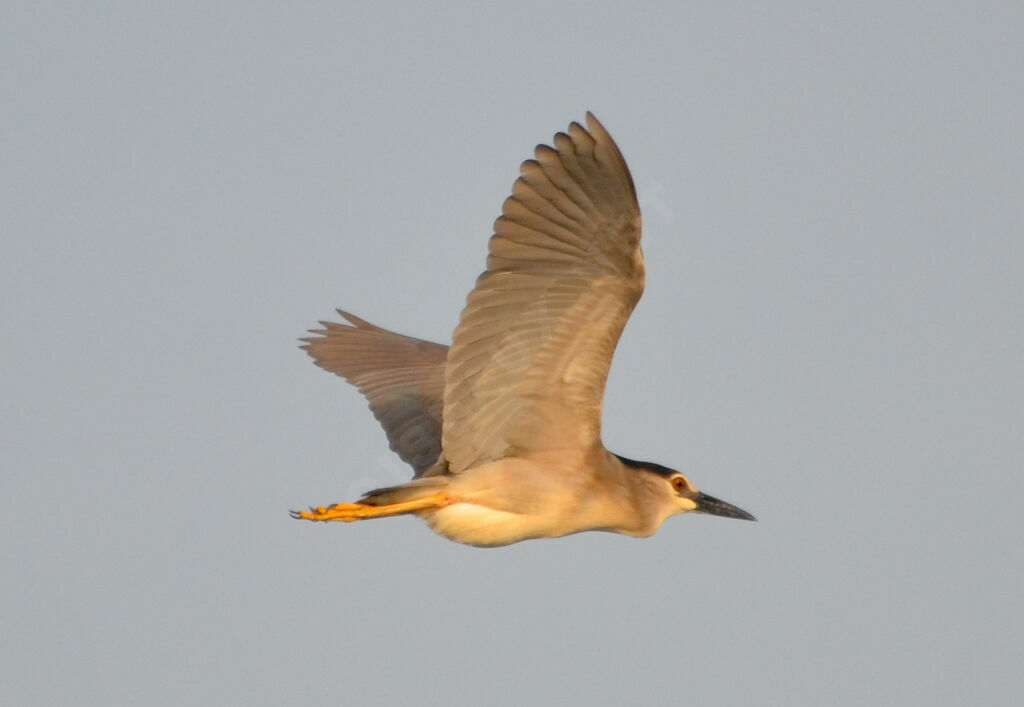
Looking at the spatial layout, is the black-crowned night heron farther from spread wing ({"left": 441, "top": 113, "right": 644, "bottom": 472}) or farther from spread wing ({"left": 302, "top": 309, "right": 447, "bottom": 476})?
spread wing ({"left": 302, "top": 309, "right": 447, "bottom": 476})

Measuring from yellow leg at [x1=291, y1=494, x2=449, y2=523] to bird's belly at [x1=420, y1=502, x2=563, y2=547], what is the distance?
12 cm

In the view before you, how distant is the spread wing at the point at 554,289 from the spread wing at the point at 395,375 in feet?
8.09

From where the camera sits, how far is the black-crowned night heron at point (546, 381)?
9.52m

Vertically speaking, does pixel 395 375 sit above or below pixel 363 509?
above

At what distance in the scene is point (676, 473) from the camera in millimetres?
12242

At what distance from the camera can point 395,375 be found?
14023 millimetres

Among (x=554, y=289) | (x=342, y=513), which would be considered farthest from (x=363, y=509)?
(x=554, y=289)

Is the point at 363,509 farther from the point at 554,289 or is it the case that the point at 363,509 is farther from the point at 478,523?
the point at 554,289

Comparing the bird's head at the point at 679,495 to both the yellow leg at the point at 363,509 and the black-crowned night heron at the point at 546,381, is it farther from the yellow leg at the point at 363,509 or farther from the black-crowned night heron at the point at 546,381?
the yellow leg at the point at 363,509

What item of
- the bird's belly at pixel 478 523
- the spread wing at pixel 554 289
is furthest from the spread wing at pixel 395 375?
the spread wing at pixel 554 289

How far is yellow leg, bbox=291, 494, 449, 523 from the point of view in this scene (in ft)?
35.0

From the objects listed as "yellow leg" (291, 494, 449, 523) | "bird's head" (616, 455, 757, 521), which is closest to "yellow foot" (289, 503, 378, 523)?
"yellow leg" (291, 494, 449, 523)

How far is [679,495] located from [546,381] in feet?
8.13

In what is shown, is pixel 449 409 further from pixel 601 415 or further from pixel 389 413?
pixel 389 413
